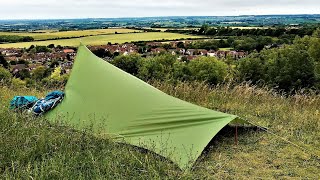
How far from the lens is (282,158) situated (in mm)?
4797

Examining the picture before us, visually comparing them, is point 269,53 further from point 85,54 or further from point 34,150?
point 34,150

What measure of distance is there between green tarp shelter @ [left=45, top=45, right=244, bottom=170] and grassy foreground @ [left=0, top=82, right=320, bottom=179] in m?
0.22

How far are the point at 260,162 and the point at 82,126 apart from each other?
247cm

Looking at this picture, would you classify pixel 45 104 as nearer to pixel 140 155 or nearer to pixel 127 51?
pixel 140 155

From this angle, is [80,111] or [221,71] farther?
[221,71]

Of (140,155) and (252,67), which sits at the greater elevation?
(140,155)

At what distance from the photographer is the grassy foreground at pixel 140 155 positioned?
365cm

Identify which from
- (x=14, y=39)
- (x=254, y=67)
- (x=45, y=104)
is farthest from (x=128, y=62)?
(x=14, y=39)

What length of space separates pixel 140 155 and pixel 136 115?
37.0 inches

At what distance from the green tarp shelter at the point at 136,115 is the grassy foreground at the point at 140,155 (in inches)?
8.6

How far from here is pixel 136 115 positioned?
5.13 m

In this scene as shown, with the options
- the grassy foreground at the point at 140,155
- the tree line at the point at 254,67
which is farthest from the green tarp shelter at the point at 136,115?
the tree line at the point at 254,67

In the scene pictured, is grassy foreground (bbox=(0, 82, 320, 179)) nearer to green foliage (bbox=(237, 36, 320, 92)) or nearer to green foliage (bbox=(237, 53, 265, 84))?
green foliage (bbox=(237, 36, 320, 92))

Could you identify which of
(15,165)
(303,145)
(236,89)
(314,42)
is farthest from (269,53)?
(15,165)
